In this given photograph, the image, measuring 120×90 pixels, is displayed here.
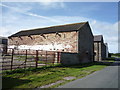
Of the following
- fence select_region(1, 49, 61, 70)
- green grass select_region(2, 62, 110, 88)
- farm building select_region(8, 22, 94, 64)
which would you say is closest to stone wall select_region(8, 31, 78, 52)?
farm building select_region(8, 22, 94, 64)

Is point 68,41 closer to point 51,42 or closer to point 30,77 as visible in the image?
point 51,42

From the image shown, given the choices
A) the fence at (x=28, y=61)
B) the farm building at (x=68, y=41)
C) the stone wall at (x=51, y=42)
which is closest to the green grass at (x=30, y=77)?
the fence at (x=28, y=61)

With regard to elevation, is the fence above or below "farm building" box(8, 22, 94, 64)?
below

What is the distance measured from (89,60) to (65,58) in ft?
40.0

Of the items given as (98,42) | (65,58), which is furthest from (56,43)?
(98,42)

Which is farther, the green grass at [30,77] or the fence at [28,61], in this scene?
the fence at [28,61]

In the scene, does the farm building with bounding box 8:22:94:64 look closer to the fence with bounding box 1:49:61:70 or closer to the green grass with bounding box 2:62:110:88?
the fence with bounding box 1:49:61:70

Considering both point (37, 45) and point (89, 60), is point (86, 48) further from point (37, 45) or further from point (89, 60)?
point (37, 45)

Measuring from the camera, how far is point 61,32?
85.8 ft

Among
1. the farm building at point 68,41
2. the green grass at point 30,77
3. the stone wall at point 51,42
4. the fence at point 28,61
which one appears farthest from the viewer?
the stone wall at point 51,42

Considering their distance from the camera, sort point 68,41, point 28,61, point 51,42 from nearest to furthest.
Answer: point 28,61, point 68,41, point 51,42

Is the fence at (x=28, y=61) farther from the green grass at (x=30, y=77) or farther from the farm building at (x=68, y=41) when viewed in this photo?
the farm building at (x=68, y=41)

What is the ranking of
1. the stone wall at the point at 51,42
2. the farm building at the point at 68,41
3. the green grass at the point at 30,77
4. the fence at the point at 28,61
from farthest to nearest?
the stone wall at the point at 51,42, the farm building at the point at 68,41, the fence at the point at 28,61, the green grass at the point at 30,77

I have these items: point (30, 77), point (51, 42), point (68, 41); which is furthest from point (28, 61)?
point (51, 42)
